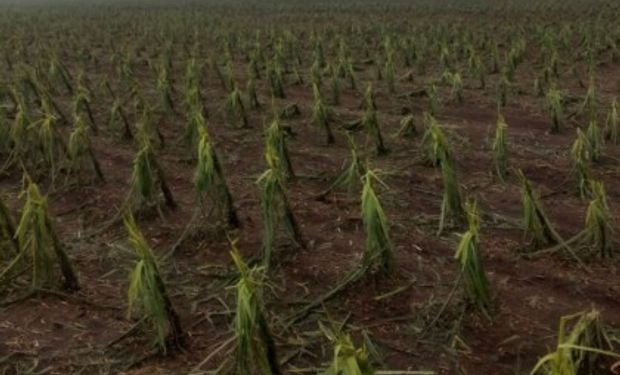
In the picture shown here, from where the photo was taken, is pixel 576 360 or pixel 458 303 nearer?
pixel 576 360

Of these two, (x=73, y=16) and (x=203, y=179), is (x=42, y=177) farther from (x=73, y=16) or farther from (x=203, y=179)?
(x=73, y=16)

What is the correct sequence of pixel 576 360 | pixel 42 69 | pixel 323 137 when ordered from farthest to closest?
pixel 42 69, pixel 323 137, pixel 576 360

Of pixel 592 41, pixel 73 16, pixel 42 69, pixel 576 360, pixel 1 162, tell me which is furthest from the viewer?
pixel 73 16

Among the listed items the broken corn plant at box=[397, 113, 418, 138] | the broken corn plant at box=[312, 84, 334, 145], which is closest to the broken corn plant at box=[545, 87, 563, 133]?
the broken corn plant at box=[397, 113, 418, 138]

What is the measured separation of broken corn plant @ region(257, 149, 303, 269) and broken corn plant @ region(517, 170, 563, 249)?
1.56 metres

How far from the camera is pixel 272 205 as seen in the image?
466 centimetres

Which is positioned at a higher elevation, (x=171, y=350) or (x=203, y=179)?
(x=203, y=179)

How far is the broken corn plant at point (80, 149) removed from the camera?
6.07 m

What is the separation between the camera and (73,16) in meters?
Answer: 28.1

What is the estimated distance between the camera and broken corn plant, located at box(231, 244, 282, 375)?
10.8ft

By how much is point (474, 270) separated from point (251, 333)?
134cm

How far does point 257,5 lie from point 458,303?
26.2 meters

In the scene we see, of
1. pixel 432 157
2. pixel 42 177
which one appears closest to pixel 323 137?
pixel 432 157

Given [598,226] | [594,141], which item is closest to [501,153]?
[594,141]
